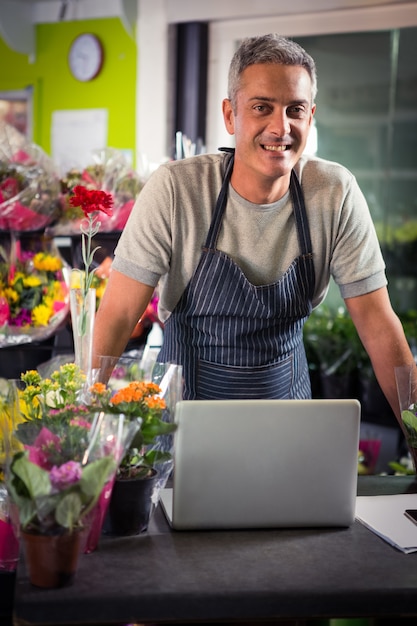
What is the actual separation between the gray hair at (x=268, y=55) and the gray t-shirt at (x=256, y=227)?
255 mm

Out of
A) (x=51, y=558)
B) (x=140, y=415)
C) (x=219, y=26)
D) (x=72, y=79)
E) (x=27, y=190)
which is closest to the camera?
(x=51, y=558)

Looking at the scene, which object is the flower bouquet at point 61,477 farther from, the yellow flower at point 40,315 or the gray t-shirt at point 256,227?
the yellow flower at point 40,315

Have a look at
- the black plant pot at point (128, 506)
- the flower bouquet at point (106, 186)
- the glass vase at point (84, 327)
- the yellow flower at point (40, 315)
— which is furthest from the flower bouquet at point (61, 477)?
the flower bouquet at point (106, 186)

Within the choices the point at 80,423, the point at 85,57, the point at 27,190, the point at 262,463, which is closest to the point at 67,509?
the point at 80,423

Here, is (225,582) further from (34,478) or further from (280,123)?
(280,123)

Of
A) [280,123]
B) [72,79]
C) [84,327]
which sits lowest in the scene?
[84,327]

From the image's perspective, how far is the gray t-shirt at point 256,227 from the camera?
2301 mm

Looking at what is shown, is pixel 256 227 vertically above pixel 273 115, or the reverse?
pixel 273 115

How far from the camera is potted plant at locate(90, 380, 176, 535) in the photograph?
1524 mm

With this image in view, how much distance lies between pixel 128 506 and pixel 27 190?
2.12 meters

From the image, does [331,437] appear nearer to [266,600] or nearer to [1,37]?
[266,600]

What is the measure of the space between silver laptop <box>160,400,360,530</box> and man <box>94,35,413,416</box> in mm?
612

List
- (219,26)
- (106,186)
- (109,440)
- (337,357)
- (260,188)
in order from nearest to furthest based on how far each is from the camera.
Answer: (109,440)
(260,188)
(106,186)
(337,357)
(219,26)

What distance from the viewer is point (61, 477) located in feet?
4.39
